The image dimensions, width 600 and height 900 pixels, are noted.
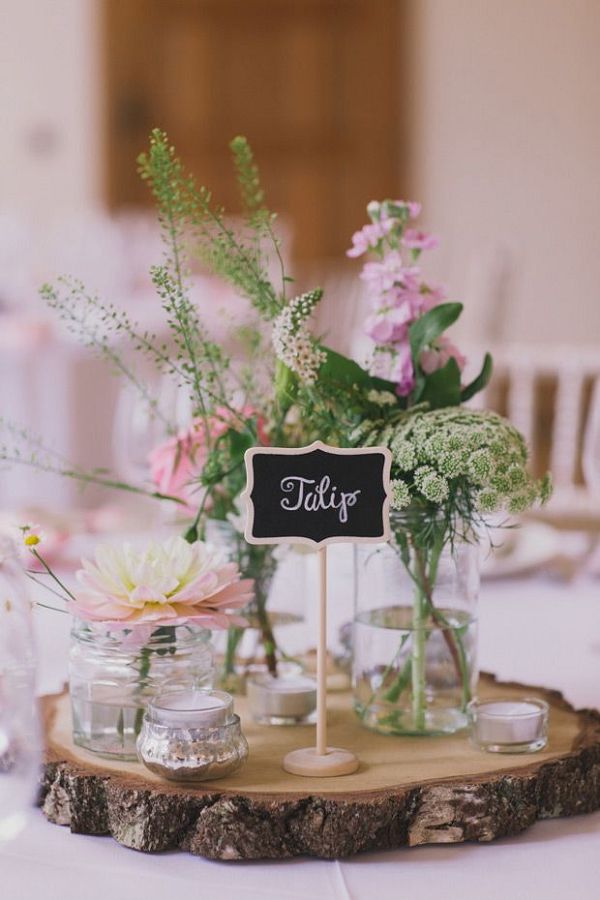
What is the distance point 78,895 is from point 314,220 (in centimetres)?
577

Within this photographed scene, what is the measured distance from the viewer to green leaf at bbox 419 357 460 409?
1.06 m

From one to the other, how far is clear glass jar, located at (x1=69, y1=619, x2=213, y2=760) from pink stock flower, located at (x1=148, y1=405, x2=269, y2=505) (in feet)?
0.59

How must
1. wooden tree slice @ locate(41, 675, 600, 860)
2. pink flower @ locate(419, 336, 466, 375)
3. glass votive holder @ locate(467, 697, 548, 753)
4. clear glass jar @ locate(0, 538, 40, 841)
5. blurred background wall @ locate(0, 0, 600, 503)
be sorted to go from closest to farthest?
→ clear glass jar @ locate(0, 538, 40, 841)
wooden tree slice @ locate(41, 675, 600, 860)
glass votive holder @ locate(467, 697, 548, 753)
pink flower @ locate(419, 336, 466, 375)
blurred background wall @ locate(0, 0, 600, 503)

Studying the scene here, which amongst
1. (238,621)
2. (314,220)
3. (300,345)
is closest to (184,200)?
(300,345)

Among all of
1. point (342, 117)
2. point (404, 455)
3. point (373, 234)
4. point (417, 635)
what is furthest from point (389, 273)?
point (342, 117)

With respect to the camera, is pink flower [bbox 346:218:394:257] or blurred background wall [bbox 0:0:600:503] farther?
blurred background wall [bbox 0:0:600:503]

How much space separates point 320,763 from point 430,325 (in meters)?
0.36

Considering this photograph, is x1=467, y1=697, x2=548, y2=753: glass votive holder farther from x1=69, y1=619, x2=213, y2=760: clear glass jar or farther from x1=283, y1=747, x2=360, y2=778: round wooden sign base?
x1=69, y1=619, x2=213, y2=760: clear glass jar

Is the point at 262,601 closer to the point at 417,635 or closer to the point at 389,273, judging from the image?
the point at 417,635

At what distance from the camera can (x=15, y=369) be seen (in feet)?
12.0

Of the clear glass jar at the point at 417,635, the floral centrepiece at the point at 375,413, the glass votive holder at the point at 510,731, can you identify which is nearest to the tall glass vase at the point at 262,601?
the floral centrepiece at the point at 375,413

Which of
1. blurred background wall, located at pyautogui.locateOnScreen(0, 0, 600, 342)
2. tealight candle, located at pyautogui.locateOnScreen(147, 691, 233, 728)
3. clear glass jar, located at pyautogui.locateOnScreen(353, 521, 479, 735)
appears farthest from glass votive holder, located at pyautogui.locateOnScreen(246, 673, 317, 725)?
blurred background wall, located at pyautogui.locateOnScreen(0, 0, 600, 342)

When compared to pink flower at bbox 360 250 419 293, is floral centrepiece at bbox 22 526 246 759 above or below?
below

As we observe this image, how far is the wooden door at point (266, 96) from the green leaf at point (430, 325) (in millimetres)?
5354
